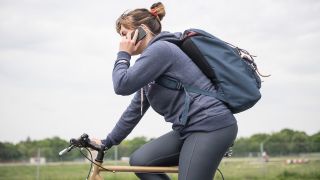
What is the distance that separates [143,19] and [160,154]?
900 millimetres

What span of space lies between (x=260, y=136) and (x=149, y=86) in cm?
7823

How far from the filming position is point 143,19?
3.13 m

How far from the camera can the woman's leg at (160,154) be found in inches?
124

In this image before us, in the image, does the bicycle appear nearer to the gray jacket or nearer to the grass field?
the gray jacket

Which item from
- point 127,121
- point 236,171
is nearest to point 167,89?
point 127,121

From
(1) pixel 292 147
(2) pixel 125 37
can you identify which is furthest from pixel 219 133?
(1) pixel 292 147

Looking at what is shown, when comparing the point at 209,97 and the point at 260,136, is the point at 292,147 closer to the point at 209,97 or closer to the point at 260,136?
the point at 209,97

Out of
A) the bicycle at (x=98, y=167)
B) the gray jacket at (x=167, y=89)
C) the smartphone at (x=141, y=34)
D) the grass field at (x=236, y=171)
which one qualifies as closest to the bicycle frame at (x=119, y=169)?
the bicycle at (x=98, y=167)

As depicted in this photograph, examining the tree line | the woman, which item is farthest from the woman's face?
the tree line

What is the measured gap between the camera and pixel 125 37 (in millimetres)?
3072

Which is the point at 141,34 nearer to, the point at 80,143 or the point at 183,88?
the point at 183,88

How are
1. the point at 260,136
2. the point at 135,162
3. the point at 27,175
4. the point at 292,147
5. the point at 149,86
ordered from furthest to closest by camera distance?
the point at 260,136 < the point at 292,147 < the point at 27,175 < the point at 135,162 < the point at 149,86

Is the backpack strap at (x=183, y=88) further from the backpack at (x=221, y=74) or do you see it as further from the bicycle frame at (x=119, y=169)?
the bicycle frame at (x=119, y=169)

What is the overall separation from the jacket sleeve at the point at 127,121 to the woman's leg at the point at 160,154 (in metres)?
0.27
